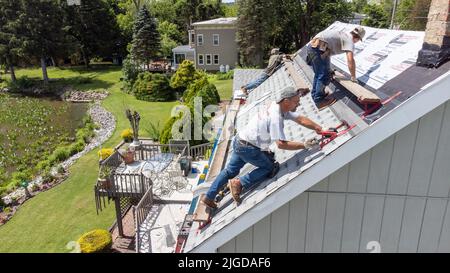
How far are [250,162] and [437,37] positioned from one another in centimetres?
300

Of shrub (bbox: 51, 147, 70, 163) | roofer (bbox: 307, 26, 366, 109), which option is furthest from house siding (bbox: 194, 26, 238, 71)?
roofer (bbox: 307, 26, 366, 109)

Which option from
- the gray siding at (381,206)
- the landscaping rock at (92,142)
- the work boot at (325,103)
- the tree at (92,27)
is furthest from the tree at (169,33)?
the gray siding at (381,206)

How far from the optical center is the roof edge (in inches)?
141

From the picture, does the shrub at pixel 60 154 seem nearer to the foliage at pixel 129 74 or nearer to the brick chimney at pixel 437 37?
the foliage at pixel 129 74

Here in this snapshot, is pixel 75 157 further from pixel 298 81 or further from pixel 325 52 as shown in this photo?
pixel 325 52

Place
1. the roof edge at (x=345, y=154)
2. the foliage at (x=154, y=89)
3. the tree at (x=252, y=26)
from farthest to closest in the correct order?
the tree at (x=252, y=26) → the foliage at (x=154, y=89) → the roof edge at (x=345, y=154)

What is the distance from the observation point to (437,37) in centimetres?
429

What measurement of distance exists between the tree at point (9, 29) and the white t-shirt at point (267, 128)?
4069cm

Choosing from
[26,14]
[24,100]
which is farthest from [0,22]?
[24,100]

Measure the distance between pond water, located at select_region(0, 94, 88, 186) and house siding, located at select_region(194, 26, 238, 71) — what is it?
1550 cm

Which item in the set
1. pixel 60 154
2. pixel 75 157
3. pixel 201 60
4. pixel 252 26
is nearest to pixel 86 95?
pixel 201 60

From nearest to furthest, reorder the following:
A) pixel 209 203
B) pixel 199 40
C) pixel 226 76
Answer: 1. pixel 209 203
2. pixel 226 76
3. pixel 199 40

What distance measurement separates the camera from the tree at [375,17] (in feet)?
166

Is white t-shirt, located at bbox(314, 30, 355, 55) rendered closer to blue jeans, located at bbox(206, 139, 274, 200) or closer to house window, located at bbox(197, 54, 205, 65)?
blue jeans, located at bbox(206, 139, 274, 200)
